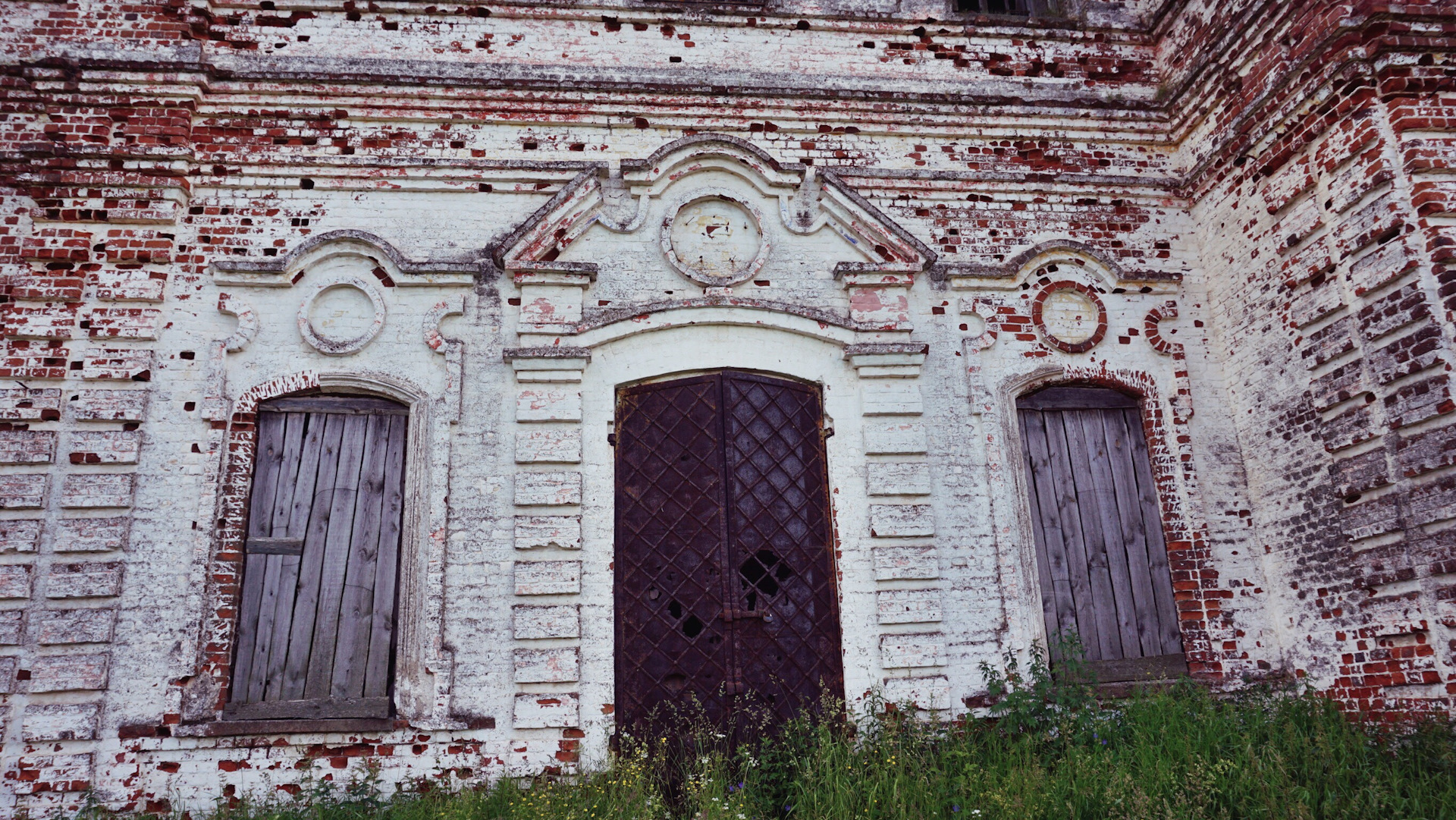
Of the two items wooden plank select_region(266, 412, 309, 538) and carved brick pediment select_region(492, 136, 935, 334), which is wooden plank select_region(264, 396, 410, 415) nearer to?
wooden plank select_region(266, 412, 309, 538)

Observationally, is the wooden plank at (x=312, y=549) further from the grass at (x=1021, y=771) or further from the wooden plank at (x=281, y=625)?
the grass at (x=1021, y=771)

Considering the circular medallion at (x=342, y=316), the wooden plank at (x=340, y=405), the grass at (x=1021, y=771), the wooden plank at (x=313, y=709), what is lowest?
the grass at (x=1021, y=771)

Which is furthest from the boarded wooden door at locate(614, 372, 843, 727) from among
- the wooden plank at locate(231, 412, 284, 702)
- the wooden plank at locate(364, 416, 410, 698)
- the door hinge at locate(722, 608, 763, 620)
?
the wooden plank at locate(231, 412, 284, 702)

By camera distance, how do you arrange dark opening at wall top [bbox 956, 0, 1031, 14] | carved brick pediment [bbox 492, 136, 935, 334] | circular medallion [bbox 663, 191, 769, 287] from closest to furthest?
carved brick pediment [bbox 492, 136, 935, 334] → circular medallion [bbox 663, 191, 769, 287] → dark opening at wall top [bbox 956, 0, 1031, 14]

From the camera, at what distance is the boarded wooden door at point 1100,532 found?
6.41 m

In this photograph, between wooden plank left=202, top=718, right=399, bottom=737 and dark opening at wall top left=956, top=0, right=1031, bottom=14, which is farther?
dark opening at wall top left=956, top=0, right=1031, bottom=14

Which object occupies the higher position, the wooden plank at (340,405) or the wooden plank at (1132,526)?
the wooden plank at (340,405)

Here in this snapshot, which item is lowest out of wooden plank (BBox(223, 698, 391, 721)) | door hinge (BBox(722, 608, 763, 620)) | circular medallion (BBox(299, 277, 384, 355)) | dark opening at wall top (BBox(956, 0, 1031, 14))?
wooden plank (BBox(223, 698, 391, 721))

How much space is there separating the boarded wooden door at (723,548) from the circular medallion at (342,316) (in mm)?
1727

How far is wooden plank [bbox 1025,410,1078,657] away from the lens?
6.42m

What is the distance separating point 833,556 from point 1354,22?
14.6ft

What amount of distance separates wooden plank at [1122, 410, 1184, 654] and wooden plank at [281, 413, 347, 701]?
17.6 feet

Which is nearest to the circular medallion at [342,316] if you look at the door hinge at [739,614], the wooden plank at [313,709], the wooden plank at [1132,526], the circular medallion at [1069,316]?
the wooden plank at [313,709]

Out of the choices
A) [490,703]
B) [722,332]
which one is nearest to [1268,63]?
[722,332]
